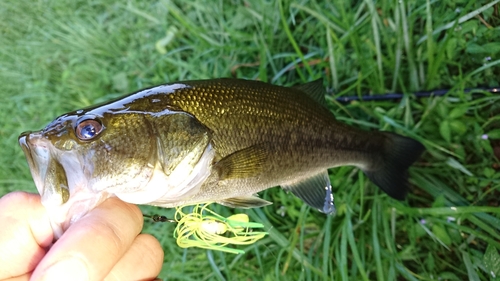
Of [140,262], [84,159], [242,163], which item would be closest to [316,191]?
[242,163]

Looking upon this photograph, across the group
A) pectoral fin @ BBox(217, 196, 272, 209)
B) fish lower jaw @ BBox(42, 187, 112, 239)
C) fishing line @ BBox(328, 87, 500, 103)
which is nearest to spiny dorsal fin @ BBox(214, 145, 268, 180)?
pectoral fin @ BBox(217, 196, 272, 209)

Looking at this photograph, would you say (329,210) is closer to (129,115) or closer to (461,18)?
(129,115)

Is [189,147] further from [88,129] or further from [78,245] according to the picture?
[78,245]

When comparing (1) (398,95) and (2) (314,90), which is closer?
(2) (314,90)

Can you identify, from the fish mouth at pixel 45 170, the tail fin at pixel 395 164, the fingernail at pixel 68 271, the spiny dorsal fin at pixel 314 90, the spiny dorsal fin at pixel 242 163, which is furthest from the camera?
the tail fin at pixel 395 164

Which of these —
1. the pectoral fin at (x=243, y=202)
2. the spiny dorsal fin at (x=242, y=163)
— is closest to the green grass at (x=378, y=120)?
the pectoral fin at (x=243, y=202)

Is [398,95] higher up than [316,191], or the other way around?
[398,95]

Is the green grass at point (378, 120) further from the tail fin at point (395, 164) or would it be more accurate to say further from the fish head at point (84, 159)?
the fish head at point (84, 159)
